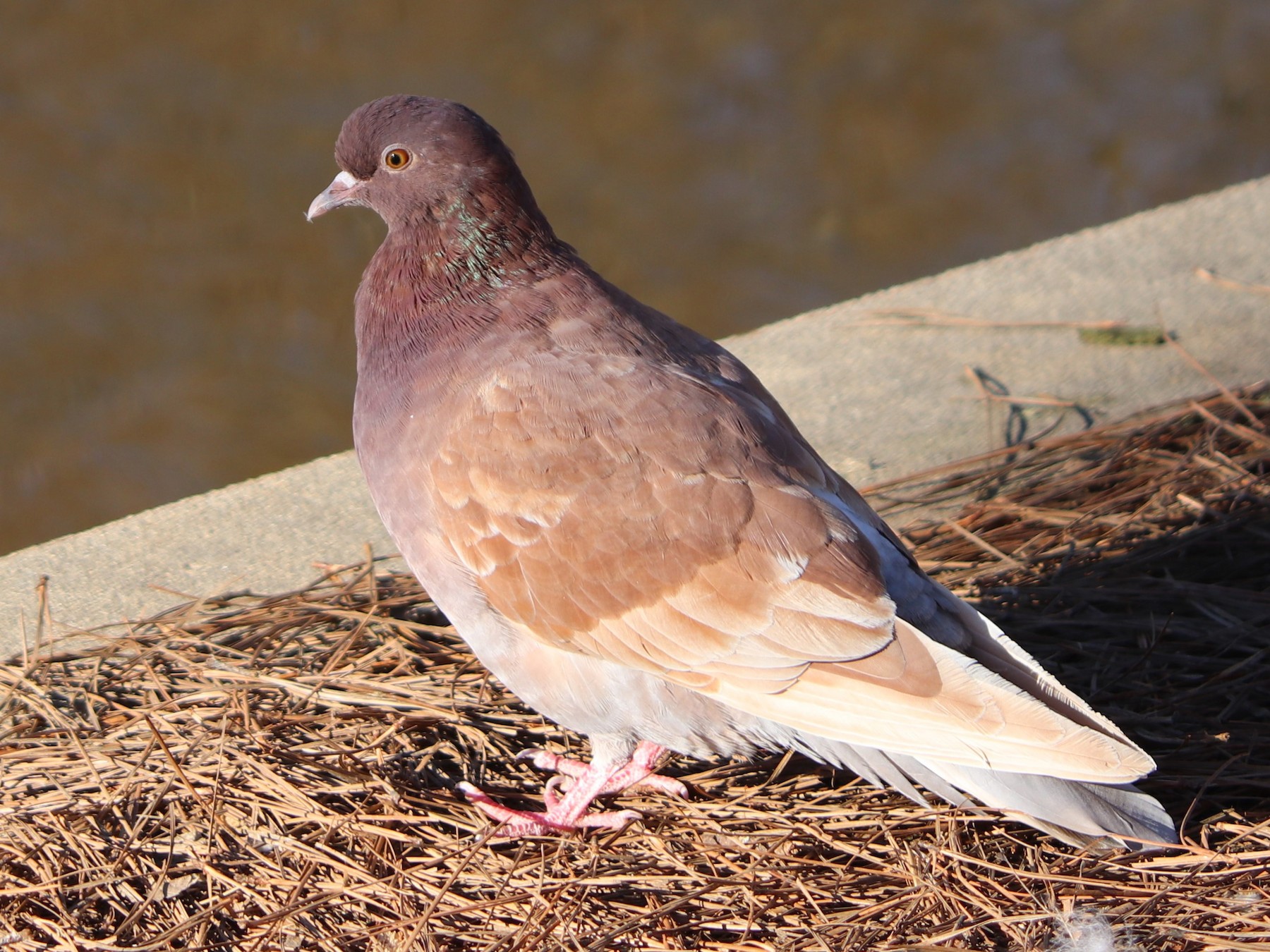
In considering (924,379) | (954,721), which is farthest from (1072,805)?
(924,379)

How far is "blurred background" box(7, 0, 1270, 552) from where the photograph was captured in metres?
6.06

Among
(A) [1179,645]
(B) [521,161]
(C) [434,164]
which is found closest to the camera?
(C) [434,164]

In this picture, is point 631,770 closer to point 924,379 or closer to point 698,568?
point 698,568

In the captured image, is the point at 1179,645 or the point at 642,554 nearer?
the point at 642,554

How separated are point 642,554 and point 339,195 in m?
1.16

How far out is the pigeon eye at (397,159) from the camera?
2.79 meters

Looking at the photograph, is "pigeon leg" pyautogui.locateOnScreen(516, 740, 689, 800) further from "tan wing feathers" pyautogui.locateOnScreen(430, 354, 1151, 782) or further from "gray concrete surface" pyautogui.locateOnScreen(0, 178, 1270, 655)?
"gray concrete surface" pyautogui.locateOnScreen(0, 178, 1270, 655)

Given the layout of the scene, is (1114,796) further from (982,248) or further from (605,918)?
(982,248)

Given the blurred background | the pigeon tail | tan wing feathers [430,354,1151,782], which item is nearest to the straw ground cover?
the pigeon tail

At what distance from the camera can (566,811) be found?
2.75 m

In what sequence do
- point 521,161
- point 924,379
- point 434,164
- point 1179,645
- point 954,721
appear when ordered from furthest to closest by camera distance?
point 521,161
point 924,379
point 1179,645
point 434,164
point 954,721

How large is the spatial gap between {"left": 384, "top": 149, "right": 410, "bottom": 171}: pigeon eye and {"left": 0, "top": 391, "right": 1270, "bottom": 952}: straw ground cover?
3.50ft

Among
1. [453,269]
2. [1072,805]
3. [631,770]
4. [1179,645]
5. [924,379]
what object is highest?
[453,269]

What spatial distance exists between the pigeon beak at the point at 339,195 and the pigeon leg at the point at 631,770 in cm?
129
